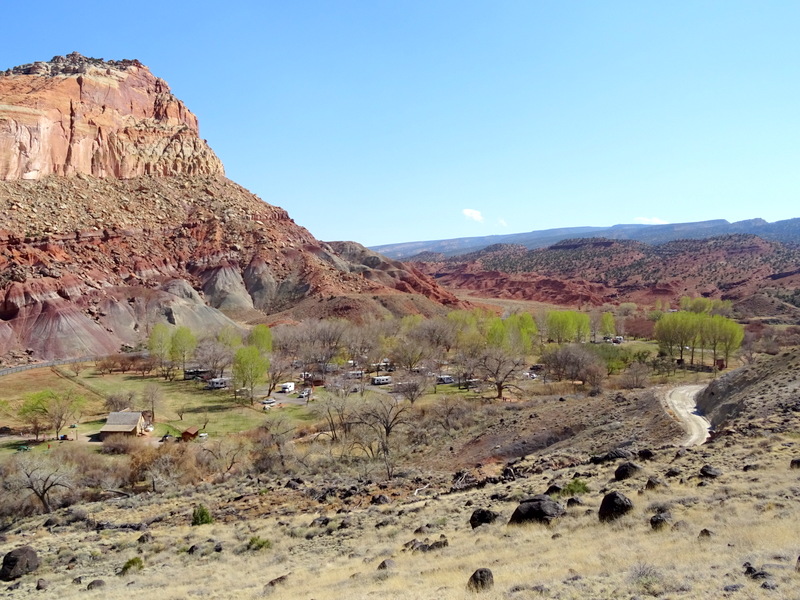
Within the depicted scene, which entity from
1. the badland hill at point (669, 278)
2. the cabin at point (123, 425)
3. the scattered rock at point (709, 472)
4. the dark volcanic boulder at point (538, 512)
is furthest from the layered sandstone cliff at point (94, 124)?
the scattered rock at point (709, 472)

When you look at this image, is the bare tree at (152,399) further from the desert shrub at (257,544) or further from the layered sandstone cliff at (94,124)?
the layered sandstone cliff at (94,124)

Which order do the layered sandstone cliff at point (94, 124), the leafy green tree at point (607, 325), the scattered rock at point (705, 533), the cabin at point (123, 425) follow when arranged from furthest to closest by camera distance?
the layered sandstone cliff at point (94, 124) < the leafy green tree at point (607, 325) < the cabin at point (123, 425) < the scattered rock at point (705, 533)

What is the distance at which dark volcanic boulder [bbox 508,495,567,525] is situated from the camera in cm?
1530

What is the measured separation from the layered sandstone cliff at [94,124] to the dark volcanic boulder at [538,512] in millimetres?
98523

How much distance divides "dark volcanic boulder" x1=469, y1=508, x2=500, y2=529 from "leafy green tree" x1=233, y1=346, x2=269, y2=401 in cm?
3928

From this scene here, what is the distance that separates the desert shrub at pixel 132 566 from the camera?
17672mm

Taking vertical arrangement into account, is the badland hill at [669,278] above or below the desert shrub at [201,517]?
above

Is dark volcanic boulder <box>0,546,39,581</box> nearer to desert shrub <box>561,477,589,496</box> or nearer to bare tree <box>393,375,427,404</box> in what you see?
desert shrub <box>561,477,589,496</box>

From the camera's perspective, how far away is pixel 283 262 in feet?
345

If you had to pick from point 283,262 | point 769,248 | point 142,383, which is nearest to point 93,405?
point 142,383

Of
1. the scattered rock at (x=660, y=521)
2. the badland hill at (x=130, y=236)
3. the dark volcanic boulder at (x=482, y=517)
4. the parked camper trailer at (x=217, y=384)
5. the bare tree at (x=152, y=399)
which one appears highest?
the badland hill at (x=130, y=236)

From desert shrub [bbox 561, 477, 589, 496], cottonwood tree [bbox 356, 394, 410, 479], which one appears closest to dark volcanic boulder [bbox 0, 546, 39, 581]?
cottonwood tree [bbox 356, 394, 410, 479]

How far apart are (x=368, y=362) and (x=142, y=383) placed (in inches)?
977

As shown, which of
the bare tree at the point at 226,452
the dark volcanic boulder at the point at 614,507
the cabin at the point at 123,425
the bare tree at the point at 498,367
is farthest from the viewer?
the bare tree at the point at 498,367
